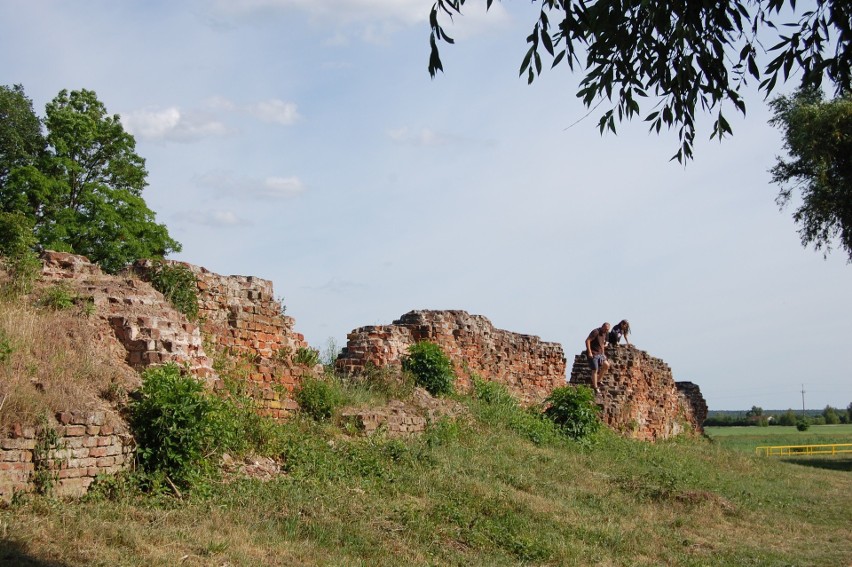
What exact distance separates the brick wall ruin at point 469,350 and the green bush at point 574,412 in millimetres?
1163

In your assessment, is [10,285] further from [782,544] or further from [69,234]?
[69,234]

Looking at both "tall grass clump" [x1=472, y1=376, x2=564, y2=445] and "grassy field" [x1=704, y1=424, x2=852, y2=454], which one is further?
"grassy field" [x1=704, y1=424, x2=852, y2=454]

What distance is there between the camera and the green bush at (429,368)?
1432 cm

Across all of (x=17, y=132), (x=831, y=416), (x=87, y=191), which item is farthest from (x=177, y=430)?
(x=831, y=416)

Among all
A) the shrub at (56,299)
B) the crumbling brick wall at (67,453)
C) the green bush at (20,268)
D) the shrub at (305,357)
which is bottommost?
the crumbling brick wall at (67,453)

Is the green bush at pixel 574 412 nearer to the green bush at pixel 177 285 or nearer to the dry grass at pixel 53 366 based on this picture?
the green bush at pixel 177 285

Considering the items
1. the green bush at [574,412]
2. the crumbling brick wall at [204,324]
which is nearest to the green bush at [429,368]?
the green bush at [574,412]

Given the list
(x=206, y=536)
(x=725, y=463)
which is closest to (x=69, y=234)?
(x=725, y=463)

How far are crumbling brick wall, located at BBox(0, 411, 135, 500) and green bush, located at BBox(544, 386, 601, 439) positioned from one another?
991 cm

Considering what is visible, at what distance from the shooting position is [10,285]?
8828 mm

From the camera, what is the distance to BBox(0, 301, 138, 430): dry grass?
700 centimetres

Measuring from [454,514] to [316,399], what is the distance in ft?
10.2

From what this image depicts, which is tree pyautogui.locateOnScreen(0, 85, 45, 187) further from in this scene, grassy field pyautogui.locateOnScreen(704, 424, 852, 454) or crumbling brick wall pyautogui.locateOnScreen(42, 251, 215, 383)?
grassy field pyautogui.locateOnScreen(704, 424, 852, 454)

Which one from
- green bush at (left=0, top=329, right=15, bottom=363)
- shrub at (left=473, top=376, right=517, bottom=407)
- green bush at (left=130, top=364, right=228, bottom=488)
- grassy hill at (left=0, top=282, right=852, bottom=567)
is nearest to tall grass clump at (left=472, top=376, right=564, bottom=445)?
shrub at (left=473, top=376, right=517, bottom=407)
